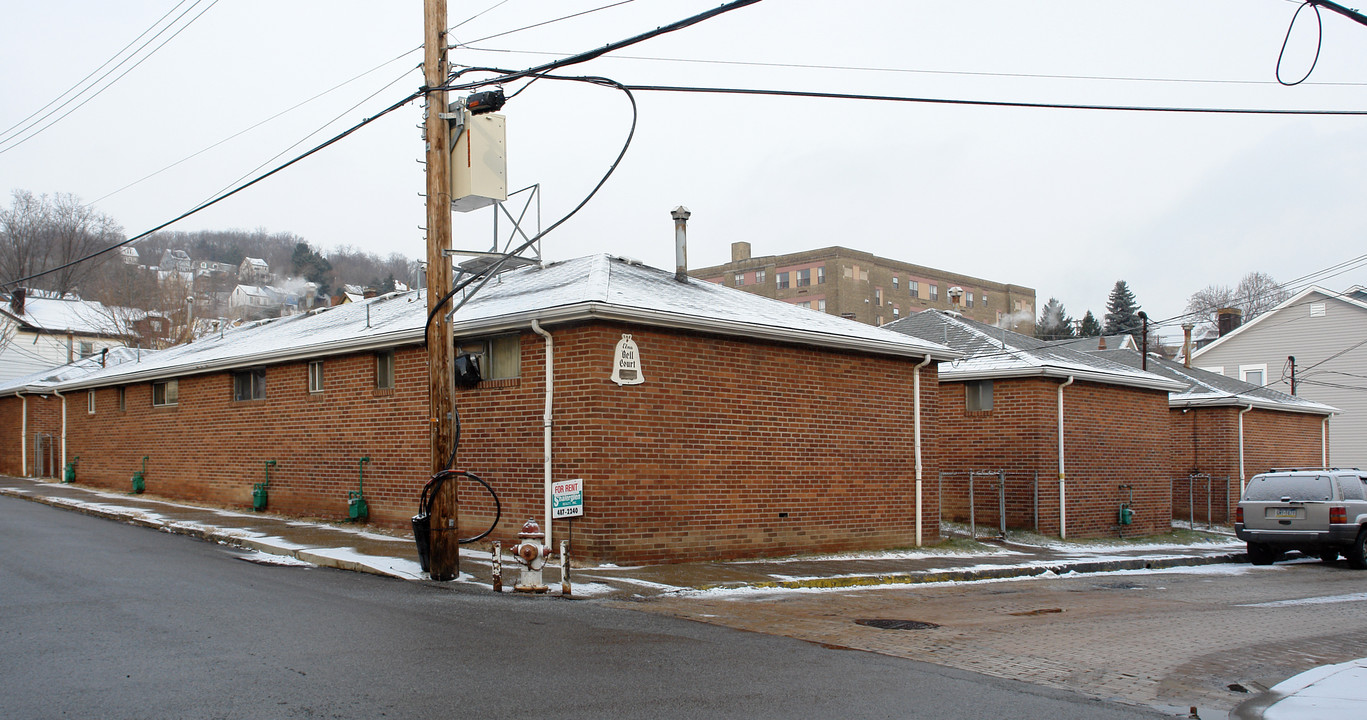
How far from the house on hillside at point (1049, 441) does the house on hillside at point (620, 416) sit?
3572mm

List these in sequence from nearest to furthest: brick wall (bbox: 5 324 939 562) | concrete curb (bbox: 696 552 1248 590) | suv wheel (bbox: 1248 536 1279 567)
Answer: concrete curb (bbox: 696 552 1248 590) < brick wall (bbox: 5 324 939 562) < suv wheel (bbox: 1248 536 1279 567)

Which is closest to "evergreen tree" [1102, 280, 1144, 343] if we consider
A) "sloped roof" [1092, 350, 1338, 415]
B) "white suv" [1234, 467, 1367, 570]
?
"sloped roof" [1092, 350, 1338, 415]

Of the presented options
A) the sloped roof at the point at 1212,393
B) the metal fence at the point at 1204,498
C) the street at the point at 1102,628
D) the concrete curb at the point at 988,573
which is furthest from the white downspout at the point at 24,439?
the metal fence at the point at 1204,498

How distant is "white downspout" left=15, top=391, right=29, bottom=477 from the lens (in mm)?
31297

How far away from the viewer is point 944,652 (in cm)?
830

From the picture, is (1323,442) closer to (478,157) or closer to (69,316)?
(478,157)

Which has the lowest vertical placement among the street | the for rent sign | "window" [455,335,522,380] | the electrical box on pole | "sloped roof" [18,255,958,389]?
the street

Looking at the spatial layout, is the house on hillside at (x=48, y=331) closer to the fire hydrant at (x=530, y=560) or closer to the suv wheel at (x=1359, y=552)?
the fire hydrant at (x=530, y=560)

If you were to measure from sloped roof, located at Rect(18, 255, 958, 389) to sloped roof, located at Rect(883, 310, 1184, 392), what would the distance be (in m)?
3.39

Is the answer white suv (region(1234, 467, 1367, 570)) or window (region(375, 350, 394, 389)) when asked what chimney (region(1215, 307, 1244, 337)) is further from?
window (region(375, 350, 394, 389))

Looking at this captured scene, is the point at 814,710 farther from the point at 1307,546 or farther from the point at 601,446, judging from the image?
the point at 1307,546

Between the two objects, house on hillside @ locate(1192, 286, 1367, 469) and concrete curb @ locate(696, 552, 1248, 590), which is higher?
house on hillside @ locate(1192, 286, 1367, 469)

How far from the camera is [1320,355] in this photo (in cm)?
3994

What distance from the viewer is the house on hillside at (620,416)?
13.1 m
